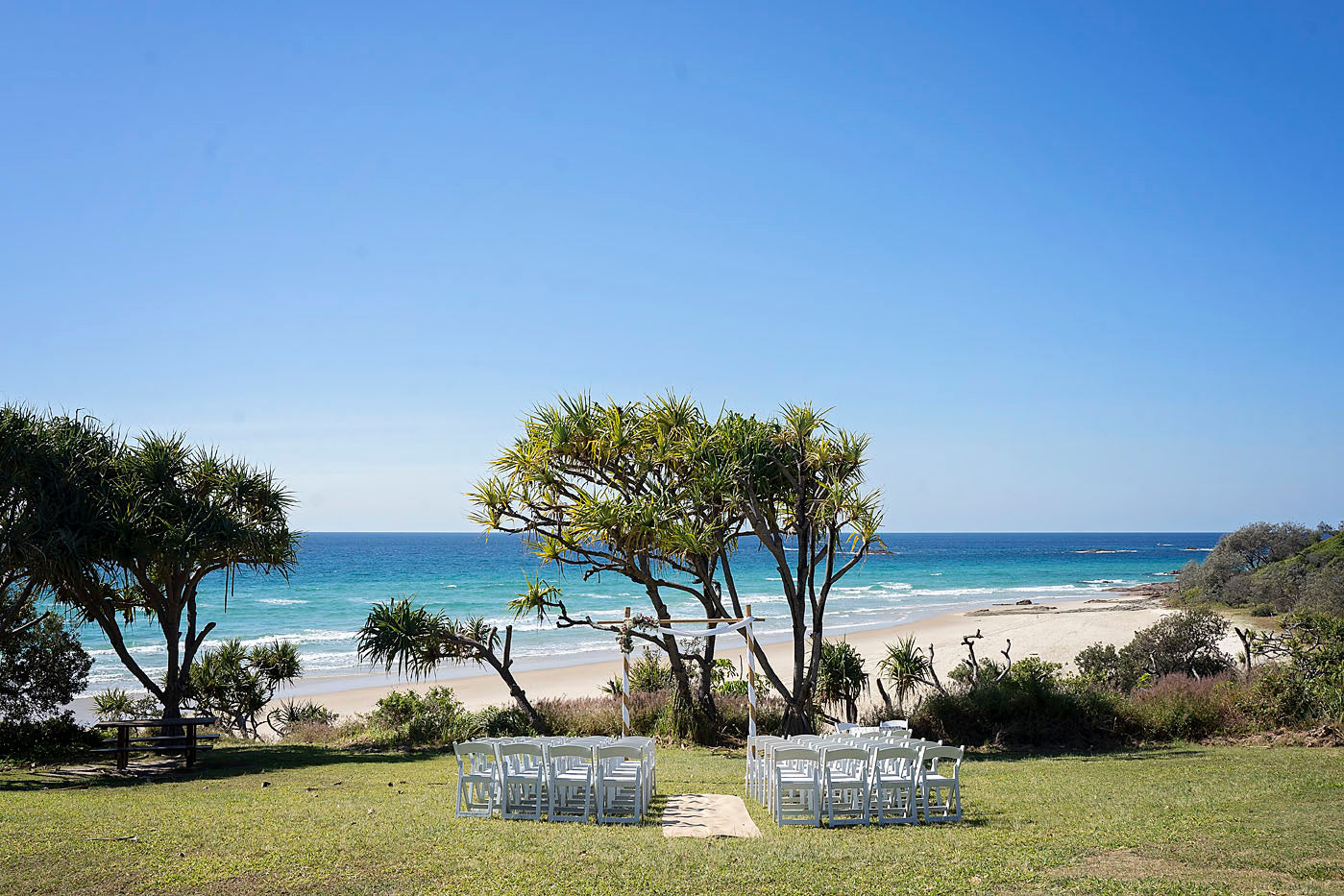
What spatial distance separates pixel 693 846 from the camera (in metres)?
7.00

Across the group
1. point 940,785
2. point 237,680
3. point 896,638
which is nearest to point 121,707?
point 237,680

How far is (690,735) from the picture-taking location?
14352 millimetres

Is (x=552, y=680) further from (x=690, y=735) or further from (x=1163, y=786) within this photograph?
(x=1163, y=786)

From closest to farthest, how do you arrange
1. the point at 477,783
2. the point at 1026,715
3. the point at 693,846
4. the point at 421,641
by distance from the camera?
the point at 693,846 → the point at 477,783 → the point at 1026,715 → the point at 421,641

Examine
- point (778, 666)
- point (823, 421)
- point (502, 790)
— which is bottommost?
point (778, 666)

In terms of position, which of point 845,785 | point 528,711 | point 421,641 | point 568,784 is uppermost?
point 421,641

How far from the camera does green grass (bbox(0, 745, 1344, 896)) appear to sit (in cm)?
578

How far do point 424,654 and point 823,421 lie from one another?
730cm

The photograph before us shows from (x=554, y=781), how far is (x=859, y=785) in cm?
280

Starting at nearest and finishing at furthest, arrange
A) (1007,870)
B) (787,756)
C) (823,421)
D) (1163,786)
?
1. (1007,870)
2. (787,756)
3. (1163,786)
4. (823,421)

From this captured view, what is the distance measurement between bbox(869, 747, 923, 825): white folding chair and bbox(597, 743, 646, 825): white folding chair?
84.9 inches

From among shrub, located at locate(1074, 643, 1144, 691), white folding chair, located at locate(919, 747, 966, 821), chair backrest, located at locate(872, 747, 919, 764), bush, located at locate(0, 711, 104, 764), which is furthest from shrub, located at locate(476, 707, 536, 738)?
shrub, located at locate(1074, 643, 1144, 691)

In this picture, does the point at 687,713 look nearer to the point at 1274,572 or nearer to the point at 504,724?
the point at 504,724

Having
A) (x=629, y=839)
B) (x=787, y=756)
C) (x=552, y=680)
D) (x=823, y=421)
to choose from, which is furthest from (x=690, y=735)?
(x=552, y=680)
